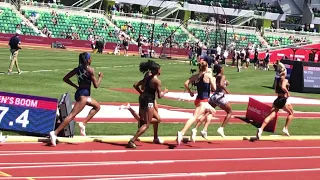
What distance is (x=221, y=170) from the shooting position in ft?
40.2

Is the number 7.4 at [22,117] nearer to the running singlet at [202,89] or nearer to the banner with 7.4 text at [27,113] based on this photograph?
the banner with 7.4 text at [27,113]

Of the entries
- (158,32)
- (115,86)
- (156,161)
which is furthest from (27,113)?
(158,32)

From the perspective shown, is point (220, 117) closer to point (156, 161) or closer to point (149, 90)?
point (149, 90)

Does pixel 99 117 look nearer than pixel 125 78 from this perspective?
Yes

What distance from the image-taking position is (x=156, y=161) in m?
12.5

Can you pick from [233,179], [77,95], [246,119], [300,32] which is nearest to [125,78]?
[246,119]

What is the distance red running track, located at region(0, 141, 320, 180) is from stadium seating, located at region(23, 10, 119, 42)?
49644 millimetres

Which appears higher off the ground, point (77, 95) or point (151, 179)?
point (77, 95)

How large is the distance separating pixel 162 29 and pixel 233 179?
64470 mm

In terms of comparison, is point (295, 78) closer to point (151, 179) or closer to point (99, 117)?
point (99, 117)

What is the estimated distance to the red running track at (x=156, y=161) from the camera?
35.7 ft

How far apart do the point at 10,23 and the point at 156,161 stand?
49.3 m

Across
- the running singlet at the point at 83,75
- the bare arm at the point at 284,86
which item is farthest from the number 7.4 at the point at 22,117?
the bare arm at the point at 284,86

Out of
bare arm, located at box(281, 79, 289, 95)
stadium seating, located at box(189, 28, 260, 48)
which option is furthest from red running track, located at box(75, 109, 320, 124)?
stadium seating, located at box(189, 28, 260, 48)
